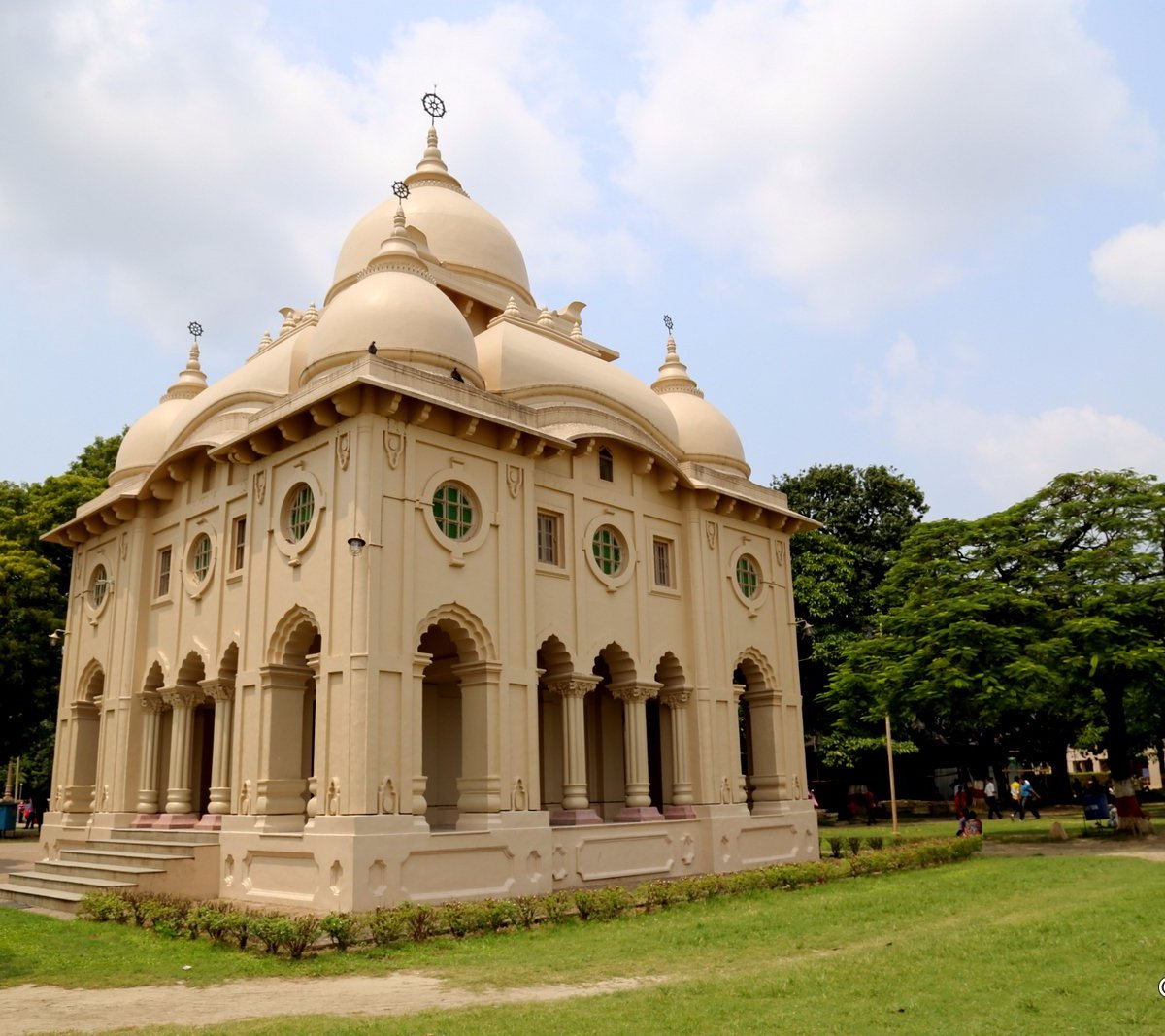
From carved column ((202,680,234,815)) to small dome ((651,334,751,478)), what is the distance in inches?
414

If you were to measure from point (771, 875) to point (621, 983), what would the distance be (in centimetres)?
721

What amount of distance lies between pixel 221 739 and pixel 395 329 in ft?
25.4

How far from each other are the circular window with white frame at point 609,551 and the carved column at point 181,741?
769 cm

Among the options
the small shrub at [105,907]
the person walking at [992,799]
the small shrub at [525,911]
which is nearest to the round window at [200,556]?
the small shrub at [105,907]

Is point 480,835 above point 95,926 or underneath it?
above

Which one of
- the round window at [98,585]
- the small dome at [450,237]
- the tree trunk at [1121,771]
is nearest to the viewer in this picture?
the round window at [98,585]

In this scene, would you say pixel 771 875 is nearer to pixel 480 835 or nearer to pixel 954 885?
pixel 954 885

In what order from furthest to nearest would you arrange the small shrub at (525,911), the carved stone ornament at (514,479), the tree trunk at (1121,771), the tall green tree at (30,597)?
the tall green tree at (30,597) < the tree trunk at (1121,771) < the carved stone ornament at (514,479) < the small shrub at (525,911)

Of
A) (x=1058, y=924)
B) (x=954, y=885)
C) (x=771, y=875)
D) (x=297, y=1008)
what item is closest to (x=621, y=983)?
(x=297, y=1008)

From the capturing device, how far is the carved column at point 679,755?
63.6 ft

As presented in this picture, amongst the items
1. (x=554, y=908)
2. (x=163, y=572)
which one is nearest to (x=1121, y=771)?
(x=554, y=908)

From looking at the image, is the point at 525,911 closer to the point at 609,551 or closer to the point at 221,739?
the point at 221,739

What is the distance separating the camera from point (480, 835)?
49.5ft

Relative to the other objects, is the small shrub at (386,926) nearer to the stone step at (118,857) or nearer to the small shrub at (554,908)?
the small shrub at (554,908)
